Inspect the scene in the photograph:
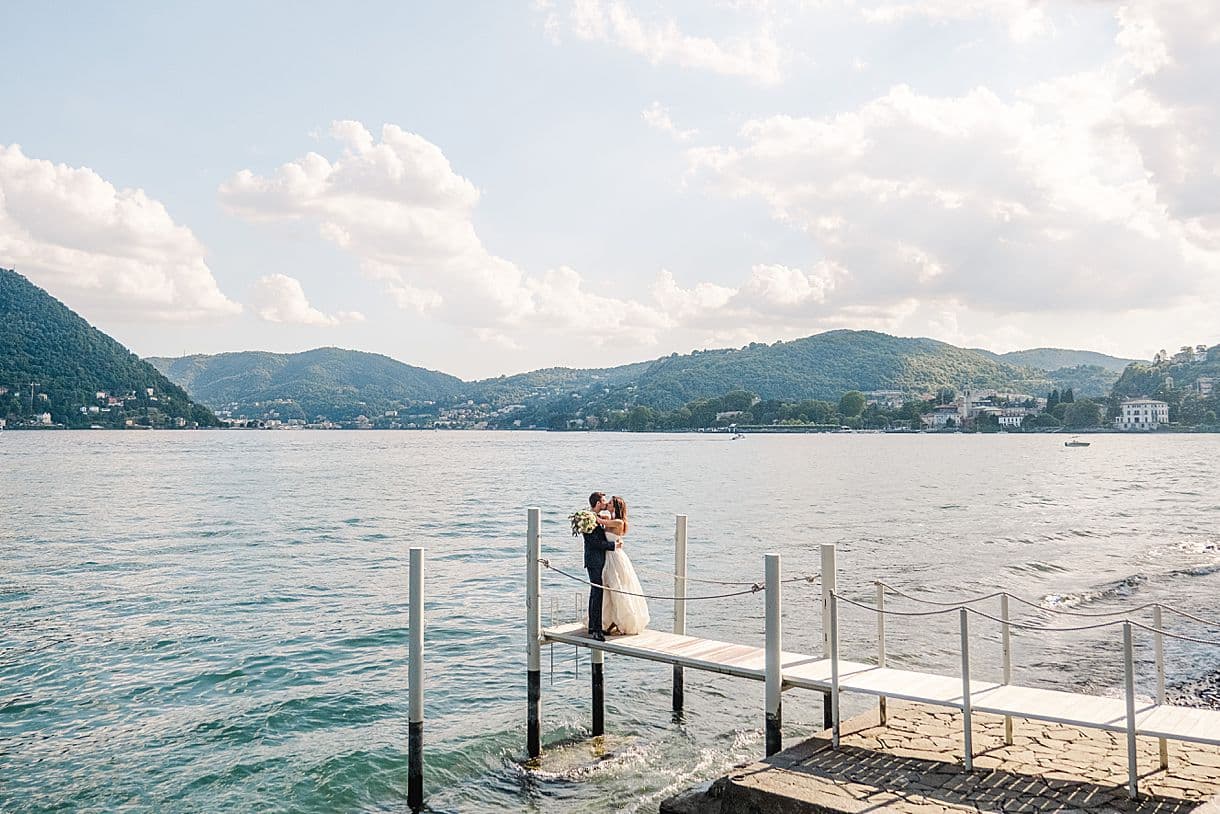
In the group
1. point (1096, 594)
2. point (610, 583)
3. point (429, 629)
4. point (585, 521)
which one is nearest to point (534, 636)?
point (610, 583)

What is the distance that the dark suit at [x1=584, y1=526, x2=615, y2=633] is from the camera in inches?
514

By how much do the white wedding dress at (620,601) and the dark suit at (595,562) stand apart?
7 centimetres

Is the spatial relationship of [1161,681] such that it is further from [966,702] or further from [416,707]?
[416,707]

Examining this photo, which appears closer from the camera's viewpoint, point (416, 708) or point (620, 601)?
point (416, 708)

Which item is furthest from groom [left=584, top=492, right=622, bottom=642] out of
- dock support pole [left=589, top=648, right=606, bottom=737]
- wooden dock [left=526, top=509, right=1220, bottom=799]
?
dock support pole [left=589, top=648, right=606, bottom=737]

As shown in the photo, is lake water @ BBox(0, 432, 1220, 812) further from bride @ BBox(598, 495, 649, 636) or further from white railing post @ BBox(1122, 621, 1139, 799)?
white railing post @ BBox(1122, 621, 1139, 799)

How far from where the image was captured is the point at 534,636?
13211 millimetres

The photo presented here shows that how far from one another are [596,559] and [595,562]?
7 centimetres

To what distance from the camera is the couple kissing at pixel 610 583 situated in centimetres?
1303

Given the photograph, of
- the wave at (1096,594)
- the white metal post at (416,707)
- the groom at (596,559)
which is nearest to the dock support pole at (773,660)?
the groom at (596,559)

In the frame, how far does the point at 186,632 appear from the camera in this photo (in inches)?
862

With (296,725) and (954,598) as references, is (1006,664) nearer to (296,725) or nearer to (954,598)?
(296,725)

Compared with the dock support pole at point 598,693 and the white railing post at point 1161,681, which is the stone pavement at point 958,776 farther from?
the dock support pole at point 598,693

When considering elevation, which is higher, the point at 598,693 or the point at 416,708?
the point at 416,708
